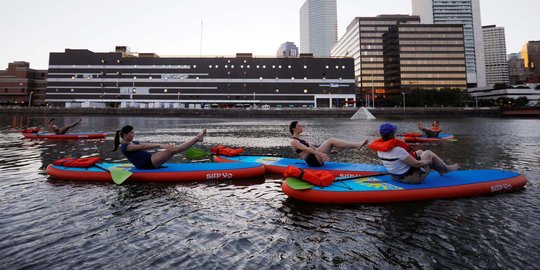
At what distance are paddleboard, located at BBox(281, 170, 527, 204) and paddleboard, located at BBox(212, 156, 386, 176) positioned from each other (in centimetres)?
80

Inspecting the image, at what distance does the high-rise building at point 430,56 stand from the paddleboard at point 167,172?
139296 millimetres

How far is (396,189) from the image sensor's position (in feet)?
23.0

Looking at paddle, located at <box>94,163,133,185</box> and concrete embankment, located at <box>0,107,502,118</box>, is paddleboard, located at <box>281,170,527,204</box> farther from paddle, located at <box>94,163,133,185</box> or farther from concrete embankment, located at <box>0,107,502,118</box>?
concrete embankment, located at <box>0,107,502,118</box>

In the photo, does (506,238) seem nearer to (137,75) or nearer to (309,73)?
(309,73)

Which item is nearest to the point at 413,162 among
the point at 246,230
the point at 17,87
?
the point at 246,230

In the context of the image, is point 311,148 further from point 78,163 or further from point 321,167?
point 78,163

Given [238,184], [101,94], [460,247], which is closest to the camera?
[460,247]

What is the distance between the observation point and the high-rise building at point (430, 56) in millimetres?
132250

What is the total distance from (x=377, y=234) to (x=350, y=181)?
240 cm

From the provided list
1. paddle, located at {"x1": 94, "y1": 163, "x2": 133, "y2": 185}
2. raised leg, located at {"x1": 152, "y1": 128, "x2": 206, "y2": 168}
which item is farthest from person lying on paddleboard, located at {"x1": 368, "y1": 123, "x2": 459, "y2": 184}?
paddle, located at {"x1": 94, "y1": 163, "x2": 133, "y2": 185}

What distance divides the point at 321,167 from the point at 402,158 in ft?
9.41

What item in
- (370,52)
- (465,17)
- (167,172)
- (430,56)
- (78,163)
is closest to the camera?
(167,172)

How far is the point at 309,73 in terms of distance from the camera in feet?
342

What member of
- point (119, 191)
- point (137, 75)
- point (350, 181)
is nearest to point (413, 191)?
point (350, 181)
